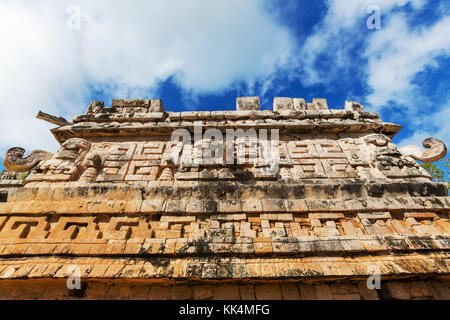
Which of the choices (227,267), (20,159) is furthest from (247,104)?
(20,159)

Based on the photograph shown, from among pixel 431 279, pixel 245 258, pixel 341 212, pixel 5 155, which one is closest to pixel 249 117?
pixel 341 212

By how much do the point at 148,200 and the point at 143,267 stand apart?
1.12 metres

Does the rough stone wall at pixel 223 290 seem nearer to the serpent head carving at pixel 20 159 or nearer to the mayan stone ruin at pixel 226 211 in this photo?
the mayan stone ruin at pixel 226 211

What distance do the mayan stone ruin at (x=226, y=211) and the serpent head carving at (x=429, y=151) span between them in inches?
0.9

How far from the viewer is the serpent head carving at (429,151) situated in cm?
439

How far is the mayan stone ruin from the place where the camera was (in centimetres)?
278

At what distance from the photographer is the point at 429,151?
448 cm

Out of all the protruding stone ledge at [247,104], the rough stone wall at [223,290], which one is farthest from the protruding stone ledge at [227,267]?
the protruding stone ledge at [247,104]

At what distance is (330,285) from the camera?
2822 mm

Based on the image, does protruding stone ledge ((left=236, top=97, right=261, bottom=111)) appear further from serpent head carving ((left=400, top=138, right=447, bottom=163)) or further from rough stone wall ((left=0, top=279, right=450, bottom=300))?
rough stone wall ((left=0, top=279, right=450, bottom=300))

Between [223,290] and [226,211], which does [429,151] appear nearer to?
[226,211]

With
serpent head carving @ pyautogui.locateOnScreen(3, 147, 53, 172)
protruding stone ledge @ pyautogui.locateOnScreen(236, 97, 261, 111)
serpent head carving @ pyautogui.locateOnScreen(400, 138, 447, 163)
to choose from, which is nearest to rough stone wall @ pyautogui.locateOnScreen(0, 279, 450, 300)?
serpent head carving @ pyautogui.locateOnScreen(3, 147, 53, 172)

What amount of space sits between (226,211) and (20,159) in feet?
14.6

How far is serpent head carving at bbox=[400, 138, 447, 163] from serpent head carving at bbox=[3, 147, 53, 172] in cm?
797
